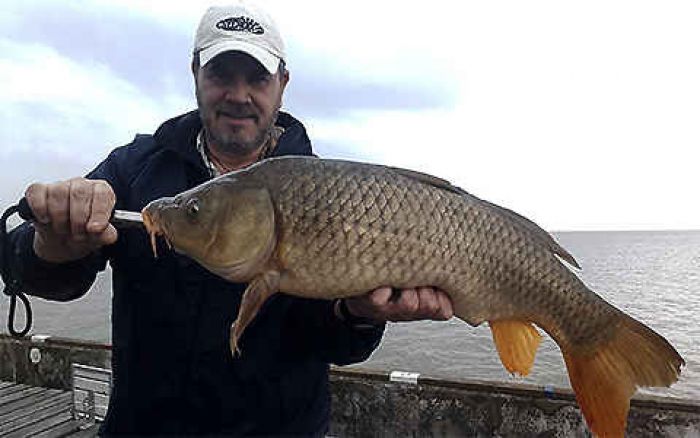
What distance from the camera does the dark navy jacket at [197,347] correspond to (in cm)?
248

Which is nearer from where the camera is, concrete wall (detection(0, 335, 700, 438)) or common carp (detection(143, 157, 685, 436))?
common carp (detection(143, 157, 685, 436))

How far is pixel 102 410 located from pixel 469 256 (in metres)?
4.10

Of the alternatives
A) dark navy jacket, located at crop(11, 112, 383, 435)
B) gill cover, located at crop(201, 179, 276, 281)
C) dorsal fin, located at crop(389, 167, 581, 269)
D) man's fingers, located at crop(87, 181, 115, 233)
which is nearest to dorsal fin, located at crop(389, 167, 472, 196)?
dorsal fin, located at crop(389, 167, 581, 269)

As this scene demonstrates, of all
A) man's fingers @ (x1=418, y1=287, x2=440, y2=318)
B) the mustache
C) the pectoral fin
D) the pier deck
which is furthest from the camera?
the pier deck

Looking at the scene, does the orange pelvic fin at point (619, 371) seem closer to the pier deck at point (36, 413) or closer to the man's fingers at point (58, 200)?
the man's fingers at point (58, 200)

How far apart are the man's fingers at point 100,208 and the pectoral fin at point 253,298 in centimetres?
47

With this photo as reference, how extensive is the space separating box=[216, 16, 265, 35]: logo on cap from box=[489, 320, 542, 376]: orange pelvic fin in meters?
1.62

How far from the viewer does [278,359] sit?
2.54m

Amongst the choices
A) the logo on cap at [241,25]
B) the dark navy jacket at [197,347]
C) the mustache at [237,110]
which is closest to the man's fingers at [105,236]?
the dark navy jacket at [197,347]

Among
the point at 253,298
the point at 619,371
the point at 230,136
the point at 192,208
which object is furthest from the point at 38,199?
the point at 619,371

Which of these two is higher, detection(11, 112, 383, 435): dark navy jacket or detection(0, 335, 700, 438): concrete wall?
detection(11, 112, 383, 435): dark navy jacket

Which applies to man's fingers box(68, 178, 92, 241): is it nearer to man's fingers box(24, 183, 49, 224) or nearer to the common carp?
man's fingers box(24, 183, 49, 224)

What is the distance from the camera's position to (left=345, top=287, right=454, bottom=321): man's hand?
2.11 metres

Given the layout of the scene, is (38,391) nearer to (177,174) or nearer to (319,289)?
(177,174)
